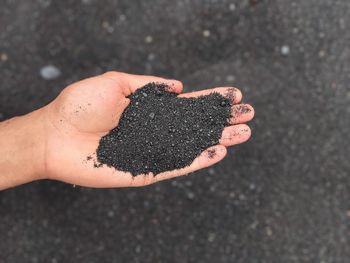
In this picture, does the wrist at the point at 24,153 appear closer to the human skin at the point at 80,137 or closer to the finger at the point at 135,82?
the human skin at the point at 80,137

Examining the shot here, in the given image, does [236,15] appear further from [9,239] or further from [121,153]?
[9,239]

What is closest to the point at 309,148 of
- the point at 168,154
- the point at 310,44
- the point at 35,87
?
the point at 310,44

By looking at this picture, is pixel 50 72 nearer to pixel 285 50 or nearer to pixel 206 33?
pixel 206 33

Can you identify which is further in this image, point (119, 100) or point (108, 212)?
point (108, 212)

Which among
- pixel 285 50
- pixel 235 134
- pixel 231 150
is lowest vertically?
pixel 231 150

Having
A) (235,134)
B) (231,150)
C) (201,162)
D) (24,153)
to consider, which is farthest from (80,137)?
(231,150)

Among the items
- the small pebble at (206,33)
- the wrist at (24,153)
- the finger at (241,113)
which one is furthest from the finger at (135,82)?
the small pebble at (206,33)

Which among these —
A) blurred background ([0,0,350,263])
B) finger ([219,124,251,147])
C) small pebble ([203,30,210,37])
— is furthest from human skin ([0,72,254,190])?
small pebble ([203,30,210,37])

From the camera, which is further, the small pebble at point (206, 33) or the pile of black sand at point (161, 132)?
the small pebble at point (206, 33)
